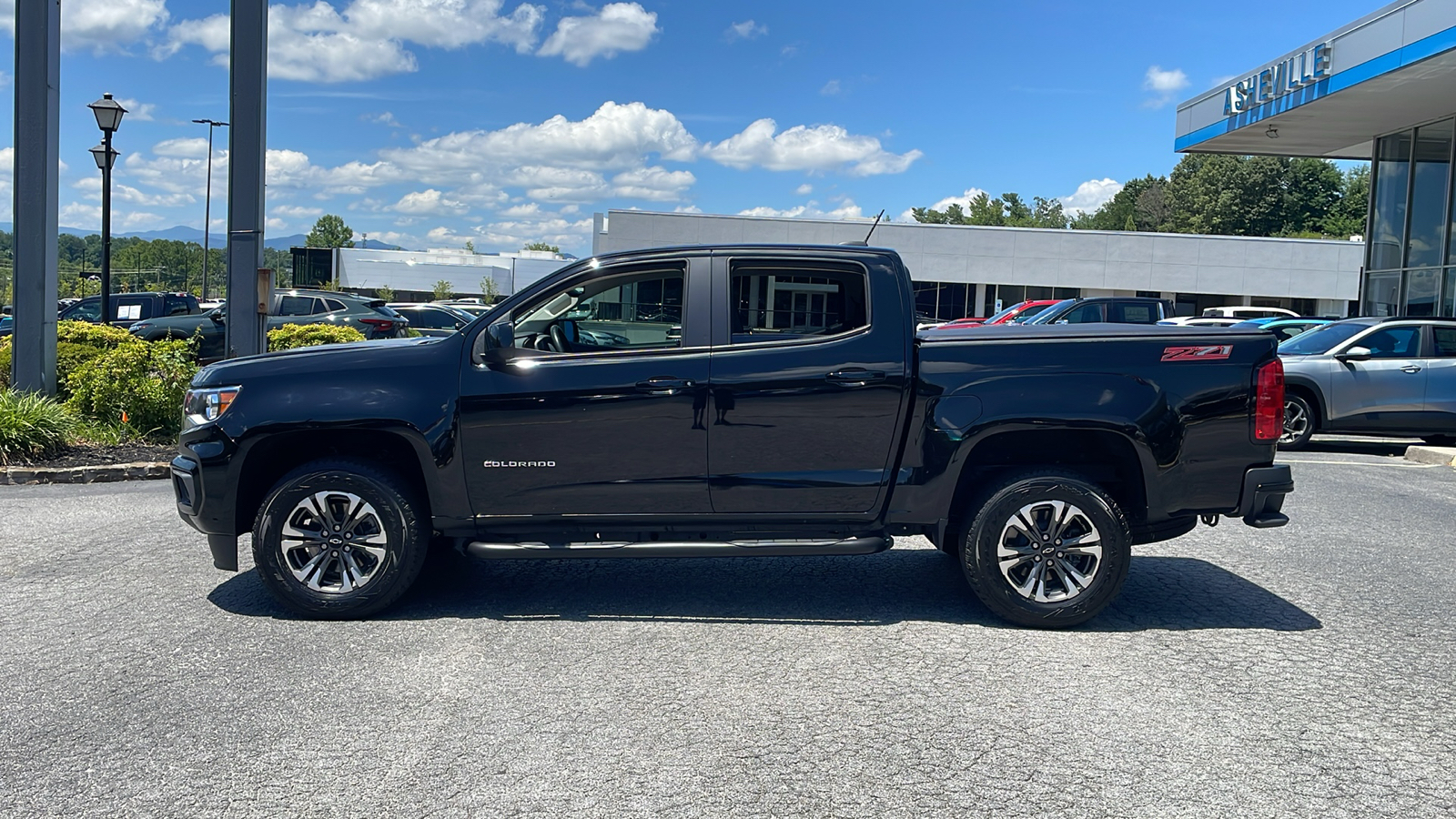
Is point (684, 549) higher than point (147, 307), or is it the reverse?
point (147, 307)

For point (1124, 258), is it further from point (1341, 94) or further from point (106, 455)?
point (106, 455)

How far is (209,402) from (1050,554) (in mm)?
4336

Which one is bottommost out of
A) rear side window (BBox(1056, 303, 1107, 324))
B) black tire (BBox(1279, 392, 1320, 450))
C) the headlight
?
black tire (BBox(1279, 392, 1320, 450))

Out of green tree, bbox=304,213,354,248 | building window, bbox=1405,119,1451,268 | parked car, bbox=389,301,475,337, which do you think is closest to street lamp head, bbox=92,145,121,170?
parked car, bbox=389,301,475,337

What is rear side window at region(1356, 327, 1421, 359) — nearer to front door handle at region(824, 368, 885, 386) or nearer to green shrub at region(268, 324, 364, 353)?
front door handle at region(824, 368, 885, 386)

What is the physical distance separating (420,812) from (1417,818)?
10.4ft

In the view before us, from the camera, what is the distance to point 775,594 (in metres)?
6.56

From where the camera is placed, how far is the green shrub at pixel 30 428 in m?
11.1

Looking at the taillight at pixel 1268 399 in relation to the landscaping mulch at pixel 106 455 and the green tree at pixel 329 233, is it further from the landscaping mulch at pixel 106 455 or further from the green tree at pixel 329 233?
the green tree at pixel 329 233

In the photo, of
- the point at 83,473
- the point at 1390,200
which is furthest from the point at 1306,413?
the point at 1390,200

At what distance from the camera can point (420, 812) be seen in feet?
12.1

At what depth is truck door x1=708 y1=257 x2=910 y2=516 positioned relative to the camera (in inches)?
226

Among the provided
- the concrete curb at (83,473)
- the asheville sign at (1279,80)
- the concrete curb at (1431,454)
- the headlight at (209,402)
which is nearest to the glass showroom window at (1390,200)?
the asheville sign at (1279,80)

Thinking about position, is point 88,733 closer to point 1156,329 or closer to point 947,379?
point 947,379
